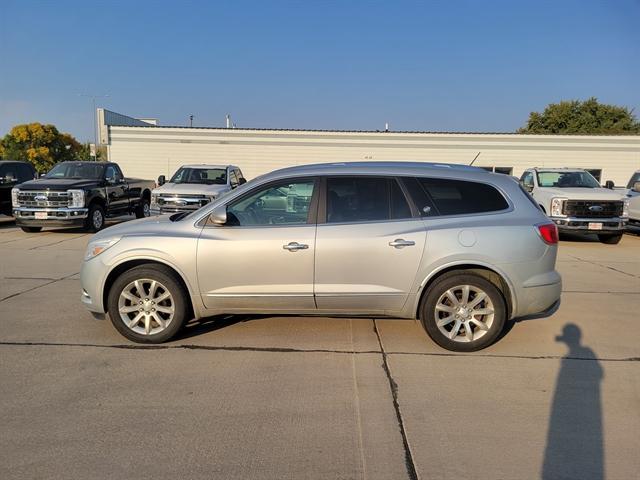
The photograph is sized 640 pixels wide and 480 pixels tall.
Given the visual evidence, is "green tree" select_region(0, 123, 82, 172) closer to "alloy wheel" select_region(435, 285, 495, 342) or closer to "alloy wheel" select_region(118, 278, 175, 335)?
"alloy wheel" select_region(118, 278, 175, 335)

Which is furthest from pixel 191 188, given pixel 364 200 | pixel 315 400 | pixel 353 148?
pixel 353 148

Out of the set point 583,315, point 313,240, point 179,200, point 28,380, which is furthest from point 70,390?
point 179,200

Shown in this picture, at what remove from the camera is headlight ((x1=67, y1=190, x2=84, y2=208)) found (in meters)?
12.9

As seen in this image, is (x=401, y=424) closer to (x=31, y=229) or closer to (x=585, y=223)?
(x=585, y=223)

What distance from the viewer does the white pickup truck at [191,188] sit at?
1314 centimetres

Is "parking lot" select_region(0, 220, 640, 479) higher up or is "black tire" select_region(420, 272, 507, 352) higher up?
"black tire" select_region(420, 272, 507, 352)

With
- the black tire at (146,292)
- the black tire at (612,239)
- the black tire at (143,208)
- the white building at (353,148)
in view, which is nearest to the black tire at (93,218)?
the black tire at (143,208)

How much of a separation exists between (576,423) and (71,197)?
500 inches

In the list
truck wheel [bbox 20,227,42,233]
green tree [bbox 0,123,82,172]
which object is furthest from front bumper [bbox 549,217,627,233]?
green tree [bbox 0,123,82,172]

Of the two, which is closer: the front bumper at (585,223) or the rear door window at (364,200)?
the rear door window at (364,200)

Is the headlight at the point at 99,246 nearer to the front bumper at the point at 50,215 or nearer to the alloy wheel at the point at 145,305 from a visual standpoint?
the alloy wheel at the point at 145,305

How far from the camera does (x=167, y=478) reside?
2.83 metres

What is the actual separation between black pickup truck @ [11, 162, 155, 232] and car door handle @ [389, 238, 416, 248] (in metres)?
10.8

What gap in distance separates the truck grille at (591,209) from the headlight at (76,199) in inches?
477
